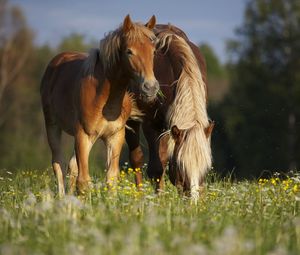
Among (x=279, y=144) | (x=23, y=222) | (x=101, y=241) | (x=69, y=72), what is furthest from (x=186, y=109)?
(x=279, y=144)

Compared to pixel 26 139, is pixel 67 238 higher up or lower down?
higher up

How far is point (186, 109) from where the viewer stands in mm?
7926

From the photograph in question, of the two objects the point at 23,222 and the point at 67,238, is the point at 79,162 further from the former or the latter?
the point at 67,238

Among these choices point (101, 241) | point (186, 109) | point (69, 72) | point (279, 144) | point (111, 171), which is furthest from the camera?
point (279, 144)

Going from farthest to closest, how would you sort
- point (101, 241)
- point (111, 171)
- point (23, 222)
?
point (111, 171) < point (23, 222) < point (101, 241)

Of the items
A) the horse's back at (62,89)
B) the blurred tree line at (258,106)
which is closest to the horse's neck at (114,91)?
the horse's back at (62,89)

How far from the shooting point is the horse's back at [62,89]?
9.04 metres

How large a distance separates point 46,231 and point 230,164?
2918 centimetres

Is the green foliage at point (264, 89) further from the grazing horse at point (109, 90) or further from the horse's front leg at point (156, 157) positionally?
the grazing horse at point (109, 90)

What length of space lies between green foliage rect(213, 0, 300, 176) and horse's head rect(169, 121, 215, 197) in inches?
949

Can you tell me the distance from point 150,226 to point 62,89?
16.5ft

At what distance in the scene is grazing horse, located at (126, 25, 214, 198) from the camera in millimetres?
7348

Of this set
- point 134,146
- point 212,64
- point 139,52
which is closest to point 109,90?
point 139,52

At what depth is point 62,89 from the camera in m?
9.41
